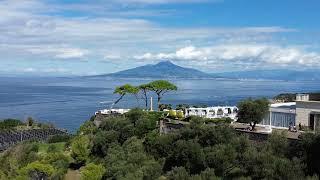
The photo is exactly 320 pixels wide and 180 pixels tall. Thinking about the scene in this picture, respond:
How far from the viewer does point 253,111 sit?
2775cm

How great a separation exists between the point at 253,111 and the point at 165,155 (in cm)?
559

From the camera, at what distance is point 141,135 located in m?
30.8

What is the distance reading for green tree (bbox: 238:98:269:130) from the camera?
27.6 metres

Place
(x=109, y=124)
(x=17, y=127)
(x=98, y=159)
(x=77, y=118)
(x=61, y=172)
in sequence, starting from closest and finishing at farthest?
1. (x=61, y=172)
2. (x=98, y=159)
3. (x=109, y=124)
4. (x=17, y=127)
5. (x=77, y=118)

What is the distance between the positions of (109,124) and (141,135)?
110 inches

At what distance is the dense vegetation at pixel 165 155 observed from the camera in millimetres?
20078

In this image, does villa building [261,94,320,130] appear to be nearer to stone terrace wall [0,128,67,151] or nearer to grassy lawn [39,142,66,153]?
grassy lawn [39,142,66,153]

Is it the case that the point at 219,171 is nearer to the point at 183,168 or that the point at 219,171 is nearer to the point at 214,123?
the point at 183,168

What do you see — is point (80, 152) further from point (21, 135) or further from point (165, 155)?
point (21, 135)

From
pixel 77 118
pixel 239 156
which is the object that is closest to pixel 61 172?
pixel 239 156

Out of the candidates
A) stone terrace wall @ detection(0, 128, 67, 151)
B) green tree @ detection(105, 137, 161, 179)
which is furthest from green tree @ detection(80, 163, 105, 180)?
stone terrace wall @ detection(0, 128, 67, 151)

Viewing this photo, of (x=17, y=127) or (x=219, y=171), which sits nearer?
(x=219, y=171)

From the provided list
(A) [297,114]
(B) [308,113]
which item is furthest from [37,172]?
(B) [308,113]

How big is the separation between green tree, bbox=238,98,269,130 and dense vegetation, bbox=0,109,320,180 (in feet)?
9.52
